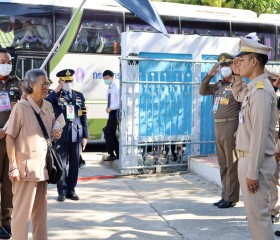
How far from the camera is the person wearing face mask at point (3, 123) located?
459 cm

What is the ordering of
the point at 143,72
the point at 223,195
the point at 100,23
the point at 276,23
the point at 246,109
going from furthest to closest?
the point at 276,23, the point at 100,23, the point at 143,72, the point at 223,195, the point at 246,109

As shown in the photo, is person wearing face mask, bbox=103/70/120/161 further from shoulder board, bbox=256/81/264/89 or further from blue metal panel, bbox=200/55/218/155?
shoulder board, bbox=256/81/264/89

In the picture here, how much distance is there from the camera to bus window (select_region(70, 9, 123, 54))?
36.7ft

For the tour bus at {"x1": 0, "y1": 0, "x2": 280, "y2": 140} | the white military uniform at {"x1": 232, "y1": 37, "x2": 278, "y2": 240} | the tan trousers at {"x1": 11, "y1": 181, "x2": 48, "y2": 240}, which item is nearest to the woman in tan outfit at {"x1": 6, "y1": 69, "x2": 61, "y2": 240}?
the tan trousers at {"x1": 11, "y1": 181, "x2": 48, "y2": 240}

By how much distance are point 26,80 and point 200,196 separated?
3347mm

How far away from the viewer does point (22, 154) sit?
384 cm

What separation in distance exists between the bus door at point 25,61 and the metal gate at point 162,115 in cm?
367

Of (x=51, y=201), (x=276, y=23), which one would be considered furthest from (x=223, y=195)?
(x=276, y=23)

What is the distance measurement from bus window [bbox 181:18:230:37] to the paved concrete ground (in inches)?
241

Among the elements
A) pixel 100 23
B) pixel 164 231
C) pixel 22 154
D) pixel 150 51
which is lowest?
pixel 164 231

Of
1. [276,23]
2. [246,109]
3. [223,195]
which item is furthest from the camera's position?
[276,23]

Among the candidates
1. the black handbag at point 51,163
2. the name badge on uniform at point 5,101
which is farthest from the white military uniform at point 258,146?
the name badge on uniform at point 5,101

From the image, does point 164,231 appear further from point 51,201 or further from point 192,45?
point 192,45

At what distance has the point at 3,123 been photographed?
4574 millimetres
